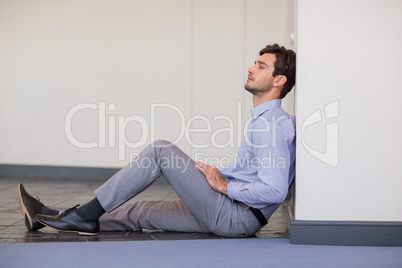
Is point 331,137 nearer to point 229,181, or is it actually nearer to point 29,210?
point 229,181

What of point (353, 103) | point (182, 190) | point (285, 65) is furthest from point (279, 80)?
point (182, 190)

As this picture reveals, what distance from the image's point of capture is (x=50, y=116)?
6879 mm

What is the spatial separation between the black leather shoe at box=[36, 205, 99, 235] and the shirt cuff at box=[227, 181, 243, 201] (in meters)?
0.73

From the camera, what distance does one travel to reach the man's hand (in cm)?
324

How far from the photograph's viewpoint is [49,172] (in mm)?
6945

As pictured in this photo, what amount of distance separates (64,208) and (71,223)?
52.0 inches

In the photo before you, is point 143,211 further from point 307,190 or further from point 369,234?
point 369,234

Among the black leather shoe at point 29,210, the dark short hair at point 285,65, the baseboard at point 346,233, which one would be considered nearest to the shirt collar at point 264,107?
the dark short hair at point 285,65

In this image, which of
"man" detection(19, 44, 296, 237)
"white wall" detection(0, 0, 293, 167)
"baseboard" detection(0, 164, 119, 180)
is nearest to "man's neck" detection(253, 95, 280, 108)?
"man" detection(19, 44, 296, 237)

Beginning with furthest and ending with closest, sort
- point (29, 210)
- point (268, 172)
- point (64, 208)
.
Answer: point (64, 208) < point (29, 210) < point (268, 172)

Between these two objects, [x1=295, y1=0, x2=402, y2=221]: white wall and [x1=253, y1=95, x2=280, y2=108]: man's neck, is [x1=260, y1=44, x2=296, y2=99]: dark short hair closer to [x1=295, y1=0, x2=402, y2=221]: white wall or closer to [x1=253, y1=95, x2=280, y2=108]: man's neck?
[x1=253, y1=95, x2=280, y2=108]: man's neck

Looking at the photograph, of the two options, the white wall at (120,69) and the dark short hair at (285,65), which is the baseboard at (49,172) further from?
the dark short hair at (285,65)

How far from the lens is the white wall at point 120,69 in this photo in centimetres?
652

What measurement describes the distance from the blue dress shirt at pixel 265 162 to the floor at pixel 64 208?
1.15 ft
